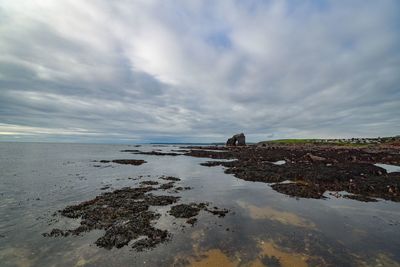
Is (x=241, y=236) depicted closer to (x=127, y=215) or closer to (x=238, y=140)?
(x=127, y=215)

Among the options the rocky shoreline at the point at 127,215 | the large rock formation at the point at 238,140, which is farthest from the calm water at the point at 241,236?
the large rock formation at the point at 238,140

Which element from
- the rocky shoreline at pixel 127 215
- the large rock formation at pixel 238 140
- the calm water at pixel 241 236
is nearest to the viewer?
the calm water at pixel 241 236

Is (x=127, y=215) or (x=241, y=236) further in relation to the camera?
(x=127, y=215)

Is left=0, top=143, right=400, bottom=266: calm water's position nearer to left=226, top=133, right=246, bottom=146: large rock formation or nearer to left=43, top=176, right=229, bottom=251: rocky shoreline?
left=43, top=176, right=229, bottom=251: rocky shoreline

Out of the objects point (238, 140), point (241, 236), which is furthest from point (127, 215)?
point (238, 140)

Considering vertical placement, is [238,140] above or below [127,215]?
above

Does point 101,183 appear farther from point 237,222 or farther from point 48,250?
point 237,222

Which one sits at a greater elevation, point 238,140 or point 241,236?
point 238,140

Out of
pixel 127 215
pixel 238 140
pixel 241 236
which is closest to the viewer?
pixel 241 236

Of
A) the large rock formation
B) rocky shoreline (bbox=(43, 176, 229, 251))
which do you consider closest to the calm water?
rocky shoreline (bbox=(43, 176, 229, 251))

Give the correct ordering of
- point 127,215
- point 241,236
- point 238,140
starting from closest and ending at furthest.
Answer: point 241,236 → point 127,215 → point 238,140

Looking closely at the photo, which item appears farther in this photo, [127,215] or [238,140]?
[238,140]

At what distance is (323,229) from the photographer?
9016 millimetres

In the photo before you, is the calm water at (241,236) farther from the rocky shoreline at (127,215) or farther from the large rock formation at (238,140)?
the large rock formation at (238,140)
